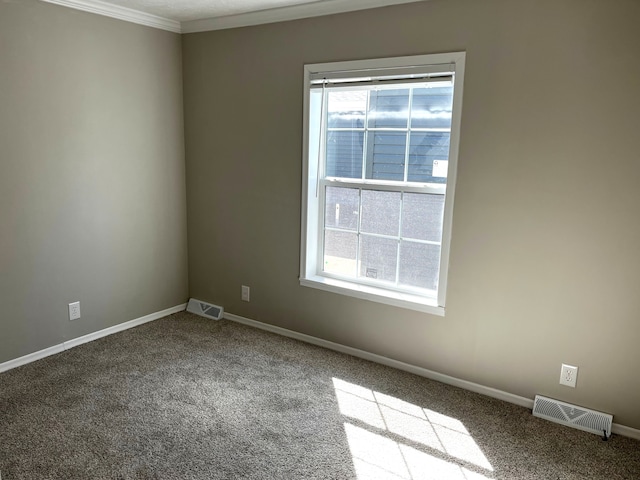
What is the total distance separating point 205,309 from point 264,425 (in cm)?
170

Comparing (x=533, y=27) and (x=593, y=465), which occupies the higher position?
(x=533, y=27)

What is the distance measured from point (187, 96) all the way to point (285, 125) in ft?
3.32

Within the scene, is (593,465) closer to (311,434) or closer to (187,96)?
(311,434)

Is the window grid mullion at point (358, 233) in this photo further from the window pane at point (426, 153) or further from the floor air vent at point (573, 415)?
the floor air vent at point (573, 415)

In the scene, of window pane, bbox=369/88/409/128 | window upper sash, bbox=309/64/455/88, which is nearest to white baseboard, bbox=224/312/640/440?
window pane, bbox=369/88/409/128

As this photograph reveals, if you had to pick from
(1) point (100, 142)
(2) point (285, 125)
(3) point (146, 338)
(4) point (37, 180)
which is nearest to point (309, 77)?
(2) point (285, 125)

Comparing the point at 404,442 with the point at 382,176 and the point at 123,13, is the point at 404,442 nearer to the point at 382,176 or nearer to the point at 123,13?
the point at 382,176

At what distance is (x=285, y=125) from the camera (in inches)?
132

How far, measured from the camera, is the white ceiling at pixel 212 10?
2.99 m

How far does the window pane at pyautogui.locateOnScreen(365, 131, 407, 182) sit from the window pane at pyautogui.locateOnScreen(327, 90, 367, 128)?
0.50 ft

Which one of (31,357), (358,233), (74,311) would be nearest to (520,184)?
(358,233)

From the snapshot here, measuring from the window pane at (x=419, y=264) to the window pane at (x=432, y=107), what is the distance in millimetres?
755

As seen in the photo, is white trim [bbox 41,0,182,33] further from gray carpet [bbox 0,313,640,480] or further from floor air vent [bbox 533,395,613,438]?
floor air vent [bbox 533,395,613,438]

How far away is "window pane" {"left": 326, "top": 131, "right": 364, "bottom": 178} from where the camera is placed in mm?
3240
